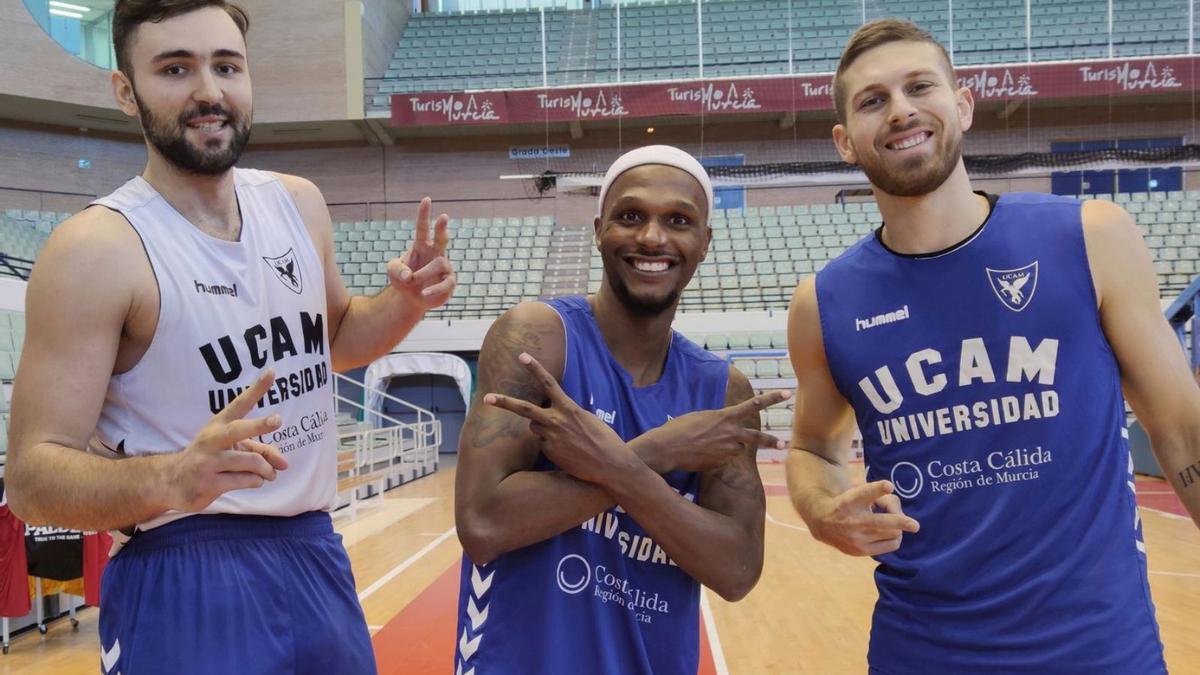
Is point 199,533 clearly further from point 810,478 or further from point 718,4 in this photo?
point 718,4

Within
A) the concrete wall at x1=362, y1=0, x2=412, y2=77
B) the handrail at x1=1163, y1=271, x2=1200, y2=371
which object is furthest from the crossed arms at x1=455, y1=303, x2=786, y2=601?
the concrete wall at x1=362, y1=0, x2=412, y2=77

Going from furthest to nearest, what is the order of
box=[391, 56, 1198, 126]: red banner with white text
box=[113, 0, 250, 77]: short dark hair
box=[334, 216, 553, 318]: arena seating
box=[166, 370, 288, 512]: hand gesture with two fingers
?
box=[391, 56, 1198, 126]: red banner with white text
box=[334, 216, 553, 318]: arena seating
box=[113, 0, 250, 77]: short dark hair
box=[166, 370, 288, 512]: hand gesture with two fingers

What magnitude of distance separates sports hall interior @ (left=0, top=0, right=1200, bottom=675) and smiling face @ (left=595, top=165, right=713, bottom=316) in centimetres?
1164

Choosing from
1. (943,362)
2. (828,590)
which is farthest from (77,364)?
(828,590)

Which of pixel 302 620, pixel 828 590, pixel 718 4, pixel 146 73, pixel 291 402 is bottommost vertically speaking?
pixel 828 590

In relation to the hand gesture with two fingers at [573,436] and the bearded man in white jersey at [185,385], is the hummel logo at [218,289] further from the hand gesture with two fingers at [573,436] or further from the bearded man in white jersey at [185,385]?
the hand gesture with two fingers at [573,436]

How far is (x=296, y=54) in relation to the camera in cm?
1858

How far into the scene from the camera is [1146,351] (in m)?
1.70

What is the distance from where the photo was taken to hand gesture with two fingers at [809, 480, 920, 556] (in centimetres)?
155

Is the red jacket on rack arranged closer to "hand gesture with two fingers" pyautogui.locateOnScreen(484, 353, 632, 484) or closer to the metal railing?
"hand gesture with two fingers" pyautogui.locateOnScreen(484, 353, 632, 484)

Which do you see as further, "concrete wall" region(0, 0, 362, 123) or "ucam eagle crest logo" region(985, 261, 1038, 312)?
"concrete wall" region(0, 0, 362, 123)

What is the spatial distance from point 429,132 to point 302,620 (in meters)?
18.9

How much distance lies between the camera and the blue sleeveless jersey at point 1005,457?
1629mm

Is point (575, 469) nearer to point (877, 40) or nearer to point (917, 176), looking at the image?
point (917, 176)
